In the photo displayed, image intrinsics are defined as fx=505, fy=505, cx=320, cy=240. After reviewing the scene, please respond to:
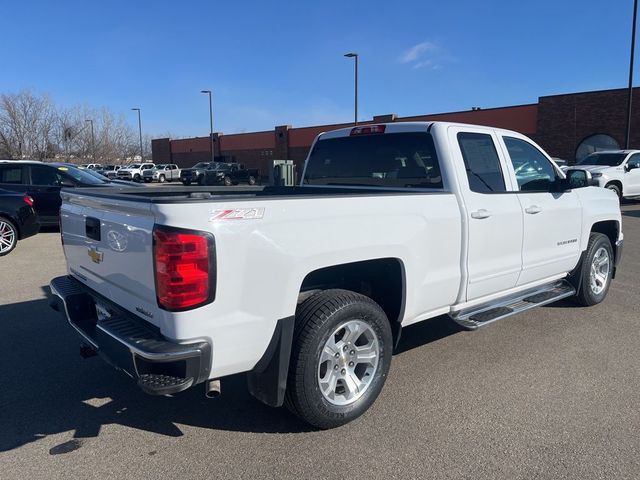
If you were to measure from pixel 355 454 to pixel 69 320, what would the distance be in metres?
2.17

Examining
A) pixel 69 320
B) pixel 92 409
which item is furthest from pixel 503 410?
pixel 69 320

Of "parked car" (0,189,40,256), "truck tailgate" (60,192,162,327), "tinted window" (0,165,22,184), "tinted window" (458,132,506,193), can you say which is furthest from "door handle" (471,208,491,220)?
"tinted window" (0,165,22,184)

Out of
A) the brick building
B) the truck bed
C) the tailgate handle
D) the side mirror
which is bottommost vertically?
the tailgate handle

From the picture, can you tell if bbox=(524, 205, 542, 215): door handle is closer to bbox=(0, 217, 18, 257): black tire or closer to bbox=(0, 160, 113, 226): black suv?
bbox=(0, 217, 18, 257): black tire

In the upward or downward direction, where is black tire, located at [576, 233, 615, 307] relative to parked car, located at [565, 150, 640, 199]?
downward

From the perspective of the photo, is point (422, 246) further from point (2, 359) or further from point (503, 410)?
point (2, 359)

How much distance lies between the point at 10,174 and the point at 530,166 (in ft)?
37.4

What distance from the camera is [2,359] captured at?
4.38m

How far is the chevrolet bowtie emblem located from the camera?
10.7 ft

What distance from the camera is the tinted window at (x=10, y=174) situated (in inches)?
456

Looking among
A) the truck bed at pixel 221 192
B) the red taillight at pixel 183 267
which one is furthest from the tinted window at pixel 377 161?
the red taillight at pixel 183 267

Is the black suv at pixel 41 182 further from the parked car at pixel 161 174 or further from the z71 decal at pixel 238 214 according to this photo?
the parked car at pixel 161 174

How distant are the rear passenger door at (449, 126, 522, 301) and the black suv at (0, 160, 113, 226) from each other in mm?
9371

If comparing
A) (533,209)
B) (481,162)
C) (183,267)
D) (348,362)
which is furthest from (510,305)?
(183,267)
